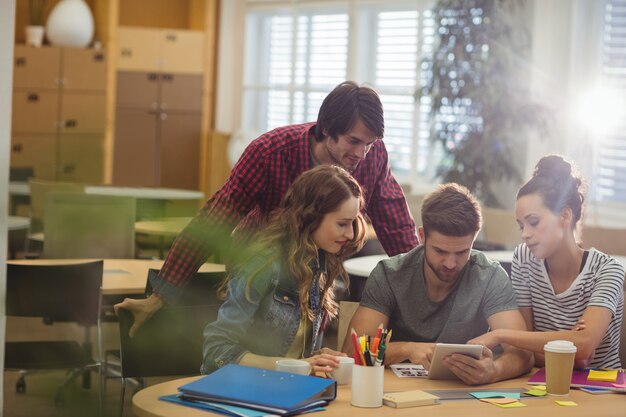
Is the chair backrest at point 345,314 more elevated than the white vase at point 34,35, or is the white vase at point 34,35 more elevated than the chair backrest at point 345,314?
the white vase at point 34,35

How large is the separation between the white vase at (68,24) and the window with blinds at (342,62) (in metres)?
2.04

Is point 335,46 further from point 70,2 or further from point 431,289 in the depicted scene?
point 431,289

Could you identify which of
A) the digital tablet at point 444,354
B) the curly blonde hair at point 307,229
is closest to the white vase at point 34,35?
the curly blonde hair at point 307,229

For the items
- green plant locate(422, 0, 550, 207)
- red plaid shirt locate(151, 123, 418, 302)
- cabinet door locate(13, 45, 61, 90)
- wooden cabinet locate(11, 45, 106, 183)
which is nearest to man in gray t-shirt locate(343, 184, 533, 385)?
red plaid shirt locate(151, 123, 418, 302)

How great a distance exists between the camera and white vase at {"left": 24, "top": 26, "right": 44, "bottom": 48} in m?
9.50

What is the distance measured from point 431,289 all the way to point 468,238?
189 mm

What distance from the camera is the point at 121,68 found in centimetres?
1005

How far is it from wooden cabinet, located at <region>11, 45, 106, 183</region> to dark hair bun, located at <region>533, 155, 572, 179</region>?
23.5 ft

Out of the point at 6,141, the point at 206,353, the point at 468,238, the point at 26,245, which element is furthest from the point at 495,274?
the point at 26,245

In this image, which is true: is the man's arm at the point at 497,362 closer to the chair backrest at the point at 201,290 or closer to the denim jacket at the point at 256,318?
the denim jacket at the point at 256,318

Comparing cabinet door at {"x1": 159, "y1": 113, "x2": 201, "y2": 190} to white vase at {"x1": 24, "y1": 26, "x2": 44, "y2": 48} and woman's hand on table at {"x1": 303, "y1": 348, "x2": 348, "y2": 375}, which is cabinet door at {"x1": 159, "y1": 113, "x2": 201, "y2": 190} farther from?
woman's hand on table at {"x1": 303, "y1": 348, "x2": 348, "y2": 375}

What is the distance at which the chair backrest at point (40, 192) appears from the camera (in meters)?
6.16

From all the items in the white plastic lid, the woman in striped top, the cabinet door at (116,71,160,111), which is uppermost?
the cabinet door at (116,71,160,111)

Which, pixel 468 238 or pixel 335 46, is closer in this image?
pixel 468 238
